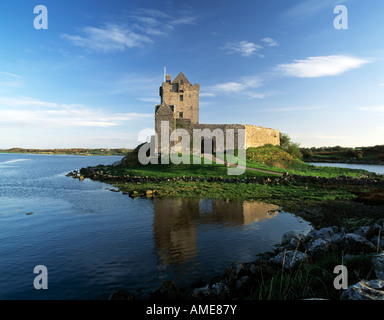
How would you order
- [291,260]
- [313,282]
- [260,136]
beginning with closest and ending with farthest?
[313,282] < [291,260] < [260,136]

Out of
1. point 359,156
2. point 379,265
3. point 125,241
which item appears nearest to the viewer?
point 379,265

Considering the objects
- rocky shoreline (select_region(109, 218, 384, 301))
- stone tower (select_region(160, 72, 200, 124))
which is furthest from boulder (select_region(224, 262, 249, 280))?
stone tower (select_region(160, 72, 200, 124))

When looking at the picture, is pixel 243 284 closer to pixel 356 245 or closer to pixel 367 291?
pixel 367 291

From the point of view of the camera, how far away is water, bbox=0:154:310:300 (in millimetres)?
7754

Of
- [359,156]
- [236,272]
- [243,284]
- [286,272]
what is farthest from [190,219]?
[359,156]

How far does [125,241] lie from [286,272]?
289 inches

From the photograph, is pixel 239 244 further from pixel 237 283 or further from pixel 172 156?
pixel 172 156

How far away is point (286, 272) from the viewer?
785cm

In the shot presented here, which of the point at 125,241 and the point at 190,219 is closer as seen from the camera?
the point at 125,241

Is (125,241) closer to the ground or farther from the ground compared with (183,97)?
closer to the ground

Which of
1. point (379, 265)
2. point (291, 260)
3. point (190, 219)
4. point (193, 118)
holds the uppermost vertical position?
point (193, 118)

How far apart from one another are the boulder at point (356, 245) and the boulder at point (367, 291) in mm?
3842
